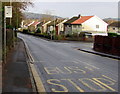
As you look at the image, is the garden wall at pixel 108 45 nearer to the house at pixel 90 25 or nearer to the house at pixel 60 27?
the house at pixel 90 25

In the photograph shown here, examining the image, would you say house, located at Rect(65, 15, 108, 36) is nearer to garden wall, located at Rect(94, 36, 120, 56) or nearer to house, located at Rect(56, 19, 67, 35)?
house, located at Rect(56, 19, 67, 35)

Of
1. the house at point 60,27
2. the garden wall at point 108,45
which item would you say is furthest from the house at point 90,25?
the garden wall at point 108,45

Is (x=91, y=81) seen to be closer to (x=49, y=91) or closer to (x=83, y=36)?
(x=49, y=91)

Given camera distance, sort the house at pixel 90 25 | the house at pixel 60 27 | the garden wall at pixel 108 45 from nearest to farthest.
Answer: the garden wall at pixel 108 45
the house at pixel 90 25
the house at pixel 60 27

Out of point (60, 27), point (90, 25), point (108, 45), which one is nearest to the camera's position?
point (108, 45)

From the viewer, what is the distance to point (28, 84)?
289 inches

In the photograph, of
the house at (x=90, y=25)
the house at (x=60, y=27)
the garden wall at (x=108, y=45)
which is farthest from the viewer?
the house at (x=60, y=27)

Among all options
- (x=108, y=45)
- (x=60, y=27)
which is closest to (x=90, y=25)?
(x=60, y=27)

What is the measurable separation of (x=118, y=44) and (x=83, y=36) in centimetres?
4032

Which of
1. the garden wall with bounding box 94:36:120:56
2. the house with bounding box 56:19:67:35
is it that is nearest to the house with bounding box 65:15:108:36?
the house with bounding box 56:19:67:35

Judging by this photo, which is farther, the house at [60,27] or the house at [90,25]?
the house at [60,27]

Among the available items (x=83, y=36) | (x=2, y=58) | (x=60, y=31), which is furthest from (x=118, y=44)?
(x=60, y=31)

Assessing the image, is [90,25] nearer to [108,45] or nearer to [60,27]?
[60,27]

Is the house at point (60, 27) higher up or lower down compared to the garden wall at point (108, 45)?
higher up
